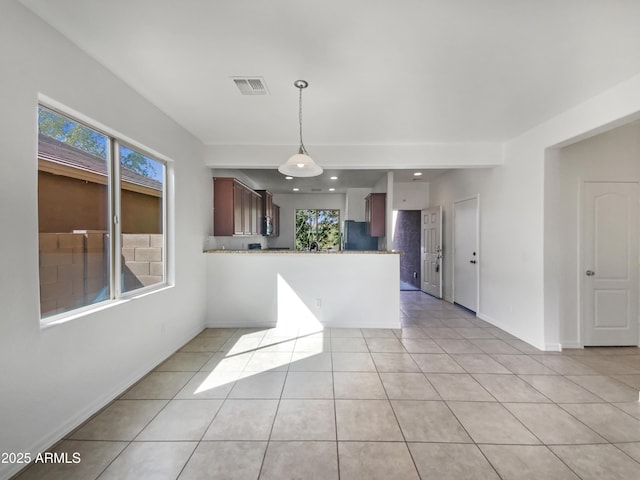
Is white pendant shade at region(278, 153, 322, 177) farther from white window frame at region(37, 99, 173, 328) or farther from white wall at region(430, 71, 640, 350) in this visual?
white wall at region(430, 71, 640, 350)

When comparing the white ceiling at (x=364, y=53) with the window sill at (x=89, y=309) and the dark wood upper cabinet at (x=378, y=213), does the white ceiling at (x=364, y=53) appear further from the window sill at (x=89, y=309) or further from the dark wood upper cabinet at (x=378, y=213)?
the dark wood upper cabinet at (x=378, y=213)

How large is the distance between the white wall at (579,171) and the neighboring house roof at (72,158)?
472 centimetres

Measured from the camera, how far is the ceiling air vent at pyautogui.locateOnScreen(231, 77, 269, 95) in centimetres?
234

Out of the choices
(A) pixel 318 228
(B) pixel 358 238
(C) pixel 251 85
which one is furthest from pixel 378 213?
(C) pixel 251 85

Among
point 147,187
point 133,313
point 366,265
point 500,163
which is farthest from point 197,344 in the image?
point 500,163

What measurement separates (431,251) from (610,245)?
10.6 ft

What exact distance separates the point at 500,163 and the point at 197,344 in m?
4.79

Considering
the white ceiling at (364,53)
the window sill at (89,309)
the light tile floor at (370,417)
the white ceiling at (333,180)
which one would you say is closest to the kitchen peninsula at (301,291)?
the light tile floor at (370,417)

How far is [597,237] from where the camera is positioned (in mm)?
3354

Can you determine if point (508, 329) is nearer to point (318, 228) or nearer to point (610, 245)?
point (610, 245)

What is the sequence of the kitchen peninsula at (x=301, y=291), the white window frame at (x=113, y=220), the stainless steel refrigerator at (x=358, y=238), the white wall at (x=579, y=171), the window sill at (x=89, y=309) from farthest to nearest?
the stainless steel refrigerator at (x=358, y=238)
the kitchen peninsula at (x=301, y=291)
the white wall at (x=579, y=171)
the white window frame at (x=113, y=220)
the window sill at (x=89, y=309)

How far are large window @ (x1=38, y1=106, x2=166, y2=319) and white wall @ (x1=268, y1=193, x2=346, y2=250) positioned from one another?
16.0 feet

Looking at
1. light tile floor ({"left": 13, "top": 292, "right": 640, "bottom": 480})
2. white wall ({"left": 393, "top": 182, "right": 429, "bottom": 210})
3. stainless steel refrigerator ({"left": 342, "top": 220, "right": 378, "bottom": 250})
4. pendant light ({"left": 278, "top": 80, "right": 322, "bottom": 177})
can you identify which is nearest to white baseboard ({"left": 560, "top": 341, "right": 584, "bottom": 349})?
light tile floor ({"left": 13, "top": 292, "right": 640, "bottom": 480})

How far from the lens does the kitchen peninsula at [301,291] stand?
4.17 metres
